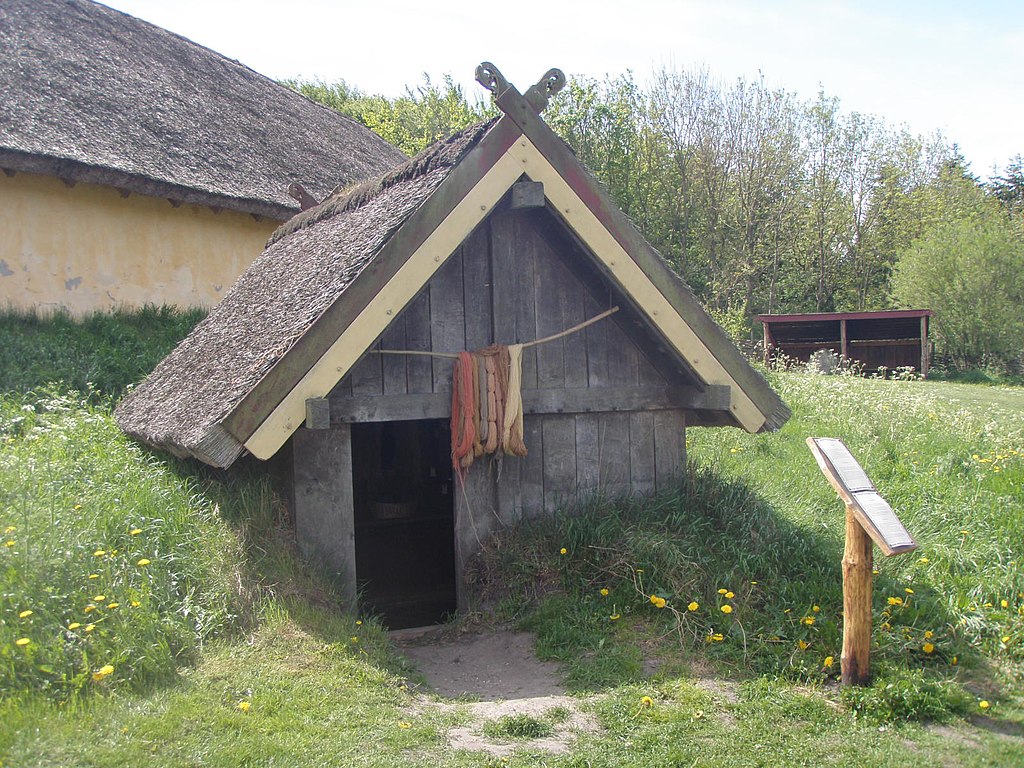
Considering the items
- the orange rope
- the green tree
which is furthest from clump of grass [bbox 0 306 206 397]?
the green tree

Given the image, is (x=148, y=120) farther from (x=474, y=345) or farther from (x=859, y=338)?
(x=859, y=338)

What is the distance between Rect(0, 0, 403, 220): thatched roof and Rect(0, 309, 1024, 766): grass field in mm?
4455

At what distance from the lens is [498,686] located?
15.8 feet

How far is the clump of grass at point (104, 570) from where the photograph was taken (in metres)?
4.14

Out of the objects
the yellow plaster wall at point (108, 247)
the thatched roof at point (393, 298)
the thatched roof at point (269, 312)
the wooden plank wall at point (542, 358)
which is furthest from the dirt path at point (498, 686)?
the yellow plaster wall at point (108, 247)

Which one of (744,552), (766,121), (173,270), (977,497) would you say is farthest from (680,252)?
(744,552)

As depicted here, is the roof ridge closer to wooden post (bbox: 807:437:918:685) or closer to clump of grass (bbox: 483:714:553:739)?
wooden post (bbox: 807:437:918:685)

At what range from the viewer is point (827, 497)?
8.05 m

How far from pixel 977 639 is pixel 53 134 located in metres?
10.2

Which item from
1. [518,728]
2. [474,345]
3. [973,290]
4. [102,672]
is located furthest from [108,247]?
[973,290]

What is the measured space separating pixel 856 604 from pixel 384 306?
294 cm

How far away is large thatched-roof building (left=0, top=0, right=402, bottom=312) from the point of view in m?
10.2

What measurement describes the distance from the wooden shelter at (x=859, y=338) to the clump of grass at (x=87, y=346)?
18.0 meters

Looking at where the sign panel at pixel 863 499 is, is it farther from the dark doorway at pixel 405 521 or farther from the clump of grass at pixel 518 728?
the dark doorway at pixel 405 521
